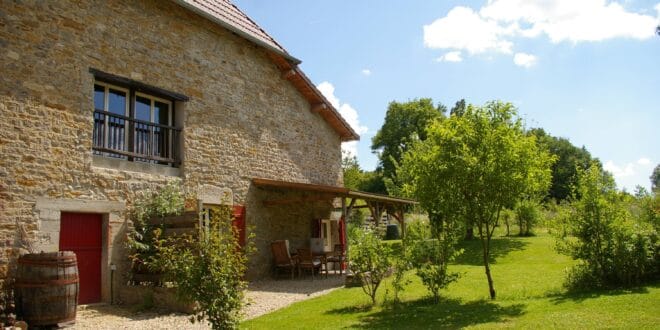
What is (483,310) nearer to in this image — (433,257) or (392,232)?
(433,257)

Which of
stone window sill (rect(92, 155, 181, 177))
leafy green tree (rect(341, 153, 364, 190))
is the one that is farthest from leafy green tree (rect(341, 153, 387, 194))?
stone window sill (rect(92, 155, 181, 177))

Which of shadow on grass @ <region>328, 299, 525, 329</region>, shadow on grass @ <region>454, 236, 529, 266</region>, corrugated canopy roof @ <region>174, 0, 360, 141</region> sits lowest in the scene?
shadow on grass @ <region>328, 299, 525, 329</region>

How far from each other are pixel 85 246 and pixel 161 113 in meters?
3.19

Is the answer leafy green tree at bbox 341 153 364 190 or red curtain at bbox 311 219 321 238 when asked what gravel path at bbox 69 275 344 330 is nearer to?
red curtain at bbox 311 219 321 238

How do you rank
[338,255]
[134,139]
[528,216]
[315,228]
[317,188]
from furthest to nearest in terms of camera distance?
[528,216] → [315,228] → [338,255] → [317,188] → [134,139]

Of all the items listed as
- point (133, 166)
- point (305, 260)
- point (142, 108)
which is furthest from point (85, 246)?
point (305, 260)

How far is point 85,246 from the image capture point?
8664 millimetres

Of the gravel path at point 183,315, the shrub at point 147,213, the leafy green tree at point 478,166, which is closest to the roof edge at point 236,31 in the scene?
the shrub at point 147,213

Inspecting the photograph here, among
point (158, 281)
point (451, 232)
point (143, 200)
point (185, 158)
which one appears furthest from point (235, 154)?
point (451, 232)

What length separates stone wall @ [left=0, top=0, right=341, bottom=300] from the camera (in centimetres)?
782

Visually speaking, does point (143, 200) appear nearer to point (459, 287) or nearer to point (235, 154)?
point (235, 154)

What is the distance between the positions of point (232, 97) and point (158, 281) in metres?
4.95

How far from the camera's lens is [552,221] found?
9.24 meters

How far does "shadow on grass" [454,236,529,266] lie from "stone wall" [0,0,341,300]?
5.44 m
